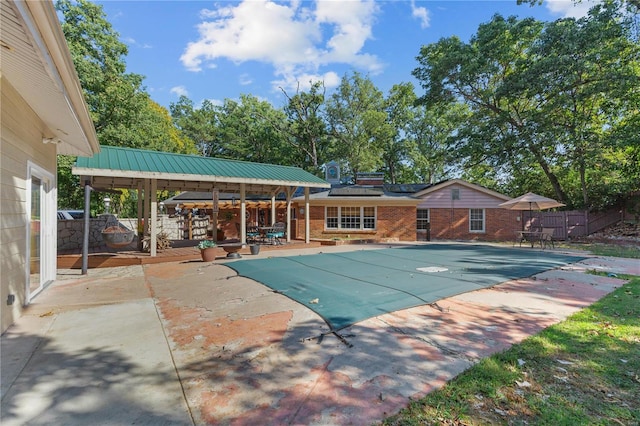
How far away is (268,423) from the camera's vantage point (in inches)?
85.8

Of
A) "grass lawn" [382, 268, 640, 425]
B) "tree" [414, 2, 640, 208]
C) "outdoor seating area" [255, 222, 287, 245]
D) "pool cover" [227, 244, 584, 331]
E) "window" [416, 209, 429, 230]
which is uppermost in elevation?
"tree" [414, 2, 640, 208]

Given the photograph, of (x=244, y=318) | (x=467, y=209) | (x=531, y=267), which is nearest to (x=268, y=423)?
(x=244, y=318)

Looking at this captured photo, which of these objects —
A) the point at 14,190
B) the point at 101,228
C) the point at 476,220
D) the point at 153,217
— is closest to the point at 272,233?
the point at 153,217

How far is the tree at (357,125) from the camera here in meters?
28.4

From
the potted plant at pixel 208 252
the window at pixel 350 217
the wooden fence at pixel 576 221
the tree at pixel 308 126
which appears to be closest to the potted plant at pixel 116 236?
the potted plant at pixel 208 252

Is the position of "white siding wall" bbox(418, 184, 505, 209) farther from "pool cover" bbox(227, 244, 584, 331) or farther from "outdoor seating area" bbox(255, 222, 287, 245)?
"outdoor seating area" bbox(255, 222, 287, 245)

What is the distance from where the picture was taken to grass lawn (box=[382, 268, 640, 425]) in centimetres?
229

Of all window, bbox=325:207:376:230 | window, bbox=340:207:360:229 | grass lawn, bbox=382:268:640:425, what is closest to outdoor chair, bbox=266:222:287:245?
window, bbox=325:207:376:230

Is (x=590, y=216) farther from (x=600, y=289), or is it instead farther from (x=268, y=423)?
(x=268, y=423)

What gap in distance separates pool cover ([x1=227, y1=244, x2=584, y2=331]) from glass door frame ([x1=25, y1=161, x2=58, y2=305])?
12.5 ft

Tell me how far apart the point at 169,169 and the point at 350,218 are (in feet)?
36.2

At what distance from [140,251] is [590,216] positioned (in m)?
24.2

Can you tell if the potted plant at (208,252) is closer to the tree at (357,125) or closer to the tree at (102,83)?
the tree at (102,83)

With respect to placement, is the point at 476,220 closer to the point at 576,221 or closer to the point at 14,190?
the point at 576,221
